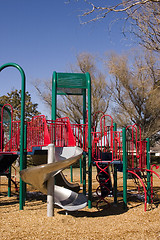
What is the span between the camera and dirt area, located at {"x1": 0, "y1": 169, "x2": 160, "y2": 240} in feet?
17.5

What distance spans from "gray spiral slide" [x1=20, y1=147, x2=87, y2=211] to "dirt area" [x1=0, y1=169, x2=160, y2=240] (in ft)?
0.93

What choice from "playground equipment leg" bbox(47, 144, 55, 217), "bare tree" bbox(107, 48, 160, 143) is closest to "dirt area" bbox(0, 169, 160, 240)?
"playground equipment leg" bbox(47, 144, 55, 217)

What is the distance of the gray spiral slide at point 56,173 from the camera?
6642 millimetres

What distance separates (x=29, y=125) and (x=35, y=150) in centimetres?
103

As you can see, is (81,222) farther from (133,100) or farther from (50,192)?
(133,100)

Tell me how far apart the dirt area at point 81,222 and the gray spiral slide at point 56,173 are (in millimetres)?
283

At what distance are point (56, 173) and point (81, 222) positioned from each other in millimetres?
1320

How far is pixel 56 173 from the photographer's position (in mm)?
6969

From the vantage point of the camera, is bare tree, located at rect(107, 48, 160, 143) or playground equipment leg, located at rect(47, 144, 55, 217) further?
bare tree, located at rect(107, 48, 160, 143)

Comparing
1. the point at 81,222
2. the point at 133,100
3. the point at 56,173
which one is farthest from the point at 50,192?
the point at 133,100

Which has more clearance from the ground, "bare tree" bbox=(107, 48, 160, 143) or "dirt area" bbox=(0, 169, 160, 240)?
"bare tree" bbox=(107, 48, 160, 143)

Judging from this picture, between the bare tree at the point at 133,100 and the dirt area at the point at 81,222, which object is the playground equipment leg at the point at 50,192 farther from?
the bare tree at the point at 133,100

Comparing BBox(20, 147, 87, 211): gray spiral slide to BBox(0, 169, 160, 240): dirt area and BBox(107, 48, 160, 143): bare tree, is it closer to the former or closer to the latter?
BBox(0, 169, 160, 240): dirt area

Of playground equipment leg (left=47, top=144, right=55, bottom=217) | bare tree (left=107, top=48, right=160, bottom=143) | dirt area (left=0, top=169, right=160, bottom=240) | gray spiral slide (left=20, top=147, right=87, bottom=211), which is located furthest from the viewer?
bare tree (left=107, top=48, right=160, bottom=143)
